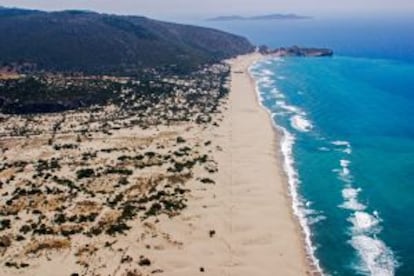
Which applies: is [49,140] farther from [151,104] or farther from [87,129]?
[151,104]

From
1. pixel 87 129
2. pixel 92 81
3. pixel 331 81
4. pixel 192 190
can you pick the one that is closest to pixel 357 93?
pixel 331 81

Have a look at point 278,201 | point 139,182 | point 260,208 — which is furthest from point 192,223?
point 139,182

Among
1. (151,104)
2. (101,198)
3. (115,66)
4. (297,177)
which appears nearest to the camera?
(101,198)

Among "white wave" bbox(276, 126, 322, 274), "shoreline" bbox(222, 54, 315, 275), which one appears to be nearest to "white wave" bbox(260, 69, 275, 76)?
"shoreline" bbox(222, 54, 315, 275)

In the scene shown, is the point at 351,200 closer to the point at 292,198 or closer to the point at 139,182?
the point at 292,198

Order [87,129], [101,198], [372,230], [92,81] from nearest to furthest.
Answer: [372,230] < [101,198] < [87,129] < [92,81]

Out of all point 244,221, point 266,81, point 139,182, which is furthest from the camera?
point 266,81

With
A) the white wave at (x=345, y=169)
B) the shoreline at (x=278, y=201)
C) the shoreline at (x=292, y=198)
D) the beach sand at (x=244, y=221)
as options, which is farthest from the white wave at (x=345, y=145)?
the beach sand at (x=244, y=221)
